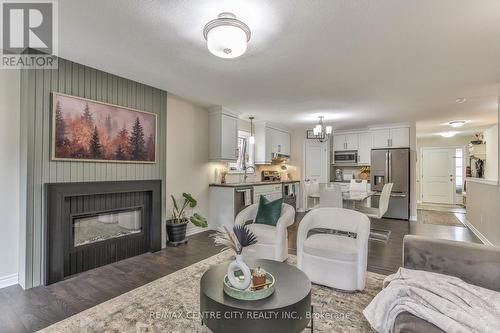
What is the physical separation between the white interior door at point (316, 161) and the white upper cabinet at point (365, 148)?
0.91m

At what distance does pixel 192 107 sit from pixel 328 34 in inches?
123

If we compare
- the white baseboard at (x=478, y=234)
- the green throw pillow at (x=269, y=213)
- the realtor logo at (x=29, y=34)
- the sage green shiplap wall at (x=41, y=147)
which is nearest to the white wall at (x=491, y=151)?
the white baseboard at (x=478, y=234)

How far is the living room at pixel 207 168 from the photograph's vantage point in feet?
5.93

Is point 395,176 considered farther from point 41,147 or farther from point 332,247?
point 41,147

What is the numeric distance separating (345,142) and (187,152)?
4.75m

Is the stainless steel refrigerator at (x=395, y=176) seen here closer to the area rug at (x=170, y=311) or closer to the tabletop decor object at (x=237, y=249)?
the area rug at (x=170, y=311)

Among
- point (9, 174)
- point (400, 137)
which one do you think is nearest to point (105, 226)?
point (9, 174)

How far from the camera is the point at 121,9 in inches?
77.3

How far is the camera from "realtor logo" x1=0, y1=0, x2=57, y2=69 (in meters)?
2.02

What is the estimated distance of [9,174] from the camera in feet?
8.93

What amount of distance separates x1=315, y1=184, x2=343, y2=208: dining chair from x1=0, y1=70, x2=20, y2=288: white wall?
171 inches

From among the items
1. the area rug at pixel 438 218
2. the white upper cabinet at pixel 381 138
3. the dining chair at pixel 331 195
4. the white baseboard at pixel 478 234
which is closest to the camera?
the white baseboard at pixel 478 234

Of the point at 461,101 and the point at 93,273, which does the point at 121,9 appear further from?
the point at 461,101

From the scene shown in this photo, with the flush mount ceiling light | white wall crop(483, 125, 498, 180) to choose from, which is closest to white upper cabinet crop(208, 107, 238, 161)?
the flush mount ceiling light
